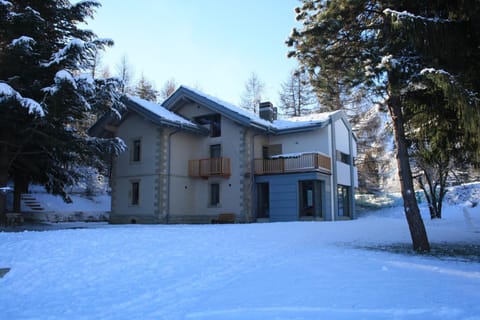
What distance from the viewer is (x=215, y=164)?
21531 millimetres

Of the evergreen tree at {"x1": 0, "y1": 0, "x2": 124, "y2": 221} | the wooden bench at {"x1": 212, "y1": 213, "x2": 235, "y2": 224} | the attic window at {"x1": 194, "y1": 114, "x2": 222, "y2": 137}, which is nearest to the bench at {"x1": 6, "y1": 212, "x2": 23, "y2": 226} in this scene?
the evergreen tree at {"x1": 0, "y1": 0, "x2": 124, "y2": 221}

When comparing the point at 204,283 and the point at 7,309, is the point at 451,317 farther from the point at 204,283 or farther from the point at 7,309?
the point at 7,309

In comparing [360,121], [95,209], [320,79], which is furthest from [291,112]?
[320,79]

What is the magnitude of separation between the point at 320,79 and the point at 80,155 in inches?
472

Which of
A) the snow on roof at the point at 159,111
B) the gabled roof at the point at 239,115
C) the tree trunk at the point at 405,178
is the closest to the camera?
the tree trunk at the point at 405,178

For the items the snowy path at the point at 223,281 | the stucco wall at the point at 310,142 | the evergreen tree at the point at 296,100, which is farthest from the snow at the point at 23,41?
the evergreen tree at the point at 296,100

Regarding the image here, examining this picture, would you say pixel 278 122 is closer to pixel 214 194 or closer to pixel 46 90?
pixel 214 194

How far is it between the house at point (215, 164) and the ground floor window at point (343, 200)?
0.97 m

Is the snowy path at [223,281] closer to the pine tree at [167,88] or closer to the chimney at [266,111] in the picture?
the chimney at [266,111]

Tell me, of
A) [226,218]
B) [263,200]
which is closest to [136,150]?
[226,218]

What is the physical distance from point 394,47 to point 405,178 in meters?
3.19

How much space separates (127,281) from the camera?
6.34m

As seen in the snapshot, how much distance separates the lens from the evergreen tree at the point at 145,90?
3853 cm

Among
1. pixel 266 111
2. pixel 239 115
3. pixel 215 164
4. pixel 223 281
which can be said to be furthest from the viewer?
pixel 266 111
